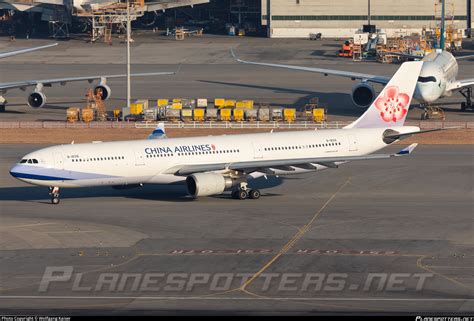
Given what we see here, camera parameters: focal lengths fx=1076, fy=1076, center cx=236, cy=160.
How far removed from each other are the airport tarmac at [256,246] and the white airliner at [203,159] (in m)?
1.50

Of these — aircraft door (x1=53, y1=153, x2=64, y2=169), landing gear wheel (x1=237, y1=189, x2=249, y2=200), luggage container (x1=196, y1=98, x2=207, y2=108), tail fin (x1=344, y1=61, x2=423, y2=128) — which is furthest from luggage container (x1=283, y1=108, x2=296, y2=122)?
aircraft door (x1=53, y1=153, x2=64, y2=169)

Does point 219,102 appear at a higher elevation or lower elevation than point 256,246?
higher

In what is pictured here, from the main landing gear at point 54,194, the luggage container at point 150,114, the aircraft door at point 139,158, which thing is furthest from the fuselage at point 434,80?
the main landing gear at point 54,194

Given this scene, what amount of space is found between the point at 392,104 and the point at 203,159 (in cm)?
1489

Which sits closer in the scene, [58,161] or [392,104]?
[58,161]

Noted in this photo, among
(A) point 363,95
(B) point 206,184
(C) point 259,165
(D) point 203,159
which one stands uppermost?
(A) point 363,95

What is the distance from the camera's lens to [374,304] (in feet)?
137

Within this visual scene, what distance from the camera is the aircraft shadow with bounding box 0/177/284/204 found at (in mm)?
66625

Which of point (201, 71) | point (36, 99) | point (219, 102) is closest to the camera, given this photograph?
point (219, 102)

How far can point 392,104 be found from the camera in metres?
72.6

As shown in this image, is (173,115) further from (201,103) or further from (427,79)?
(427,79)

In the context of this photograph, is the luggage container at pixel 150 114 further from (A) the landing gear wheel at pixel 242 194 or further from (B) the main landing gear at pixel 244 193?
(A) the landing gear wheel at pixel 242 194

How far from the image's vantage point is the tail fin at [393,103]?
71812 mm

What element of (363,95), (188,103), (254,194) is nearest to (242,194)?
(254,194)
